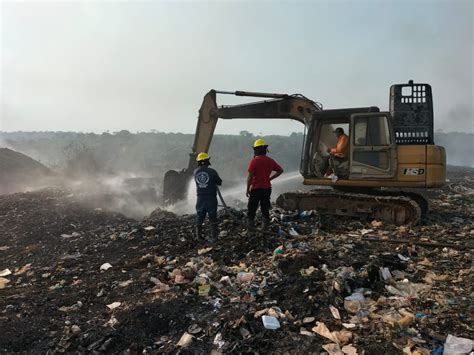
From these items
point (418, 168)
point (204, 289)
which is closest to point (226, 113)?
point (418, 168)

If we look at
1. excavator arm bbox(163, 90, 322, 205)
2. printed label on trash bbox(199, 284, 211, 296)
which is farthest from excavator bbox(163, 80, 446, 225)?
printed label on trash bbox(199, 284, 211, 296)

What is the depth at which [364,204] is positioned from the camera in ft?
24.8

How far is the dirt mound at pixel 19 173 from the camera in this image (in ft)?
56.5

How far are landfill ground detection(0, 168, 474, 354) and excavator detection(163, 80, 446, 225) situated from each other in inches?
16.9

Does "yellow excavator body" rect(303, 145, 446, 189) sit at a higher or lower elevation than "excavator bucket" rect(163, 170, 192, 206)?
higher

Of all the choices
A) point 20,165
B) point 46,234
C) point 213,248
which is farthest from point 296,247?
point 20,165

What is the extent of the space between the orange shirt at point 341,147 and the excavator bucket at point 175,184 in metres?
3.82

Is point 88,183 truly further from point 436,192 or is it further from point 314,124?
point 436,192

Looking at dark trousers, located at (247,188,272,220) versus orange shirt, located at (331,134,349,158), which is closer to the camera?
dark trousers, located at (247,188,272,220)

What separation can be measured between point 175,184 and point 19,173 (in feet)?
38.3

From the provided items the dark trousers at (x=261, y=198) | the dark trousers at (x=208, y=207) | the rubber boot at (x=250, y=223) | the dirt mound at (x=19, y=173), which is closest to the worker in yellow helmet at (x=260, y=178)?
the dark trousers at (x=261, y=198)

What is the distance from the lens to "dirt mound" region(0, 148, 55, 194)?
17234 millimetres

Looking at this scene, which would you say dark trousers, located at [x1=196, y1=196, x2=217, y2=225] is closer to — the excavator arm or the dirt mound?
the excavator arm

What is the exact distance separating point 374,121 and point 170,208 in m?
5.87
